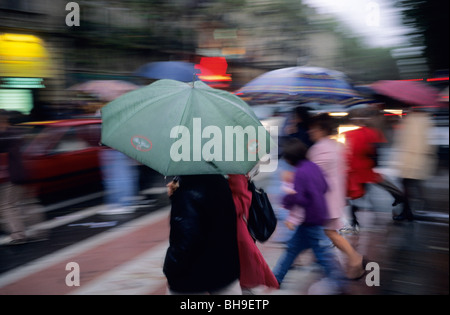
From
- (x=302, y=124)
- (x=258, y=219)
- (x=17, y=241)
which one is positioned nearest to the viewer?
(x=258, y=219)

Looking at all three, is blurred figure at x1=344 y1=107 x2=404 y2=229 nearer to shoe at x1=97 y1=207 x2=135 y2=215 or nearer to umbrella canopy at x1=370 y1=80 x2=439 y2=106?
umbrella canopy at x1=370 y1=80 x2=439 y2=106

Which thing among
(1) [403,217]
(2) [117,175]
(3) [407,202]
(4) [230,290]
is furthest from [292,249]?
(2) [117,175]

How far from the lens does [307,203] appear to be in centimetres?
392

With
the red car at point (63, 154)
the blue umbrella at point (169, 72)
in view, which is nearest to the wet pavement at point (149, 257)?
the red car at point (63, 154)

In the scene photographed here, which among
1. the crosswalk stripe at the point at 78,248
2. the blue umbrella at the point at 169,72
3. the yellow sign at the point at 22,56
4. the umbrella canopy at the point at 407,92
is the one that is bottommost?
the crosswalk stripe at the point at 78,248

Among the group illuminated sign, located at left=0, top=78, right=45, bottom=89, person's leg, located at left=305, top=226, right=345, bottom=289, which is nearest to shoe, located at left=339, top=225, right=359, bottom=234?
person's leg, located at left=305, top=226, right=345, bottom=289

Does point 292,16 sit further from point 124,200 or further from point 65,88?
point 124,200

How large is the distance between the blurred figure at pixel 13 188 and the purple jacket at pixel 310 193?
3622mm

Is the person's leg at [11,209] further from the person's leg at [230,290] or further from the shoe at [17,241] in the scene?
the person's leg at [230,290]

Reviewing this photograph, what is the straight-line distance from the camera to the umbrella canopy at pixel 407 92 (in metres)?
5.80

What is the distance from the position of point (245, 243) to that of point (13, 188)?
12.6 ft

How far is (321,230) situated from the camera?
4066 mm

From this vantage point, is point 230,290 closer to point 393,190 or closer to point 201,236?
point 201,236
